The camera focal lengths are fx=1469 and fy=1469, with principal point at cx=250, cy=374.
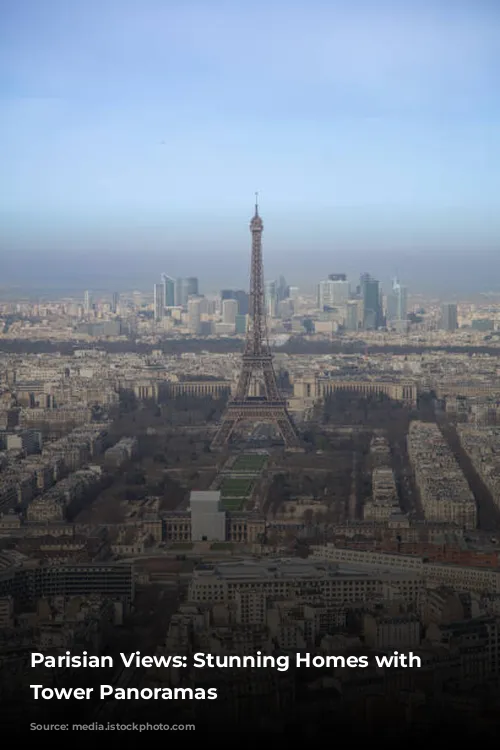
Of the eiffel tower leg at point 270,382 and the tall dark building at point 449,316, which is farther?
the tall dark building at point 449,316

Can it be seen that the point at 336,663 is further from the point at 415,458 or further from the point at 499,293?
the point at 499,293

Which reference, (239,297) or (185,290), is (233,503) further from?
(185,290)

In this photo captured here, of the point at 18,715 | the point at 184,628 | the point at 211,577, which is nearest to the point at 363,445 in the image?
the point at 211,577

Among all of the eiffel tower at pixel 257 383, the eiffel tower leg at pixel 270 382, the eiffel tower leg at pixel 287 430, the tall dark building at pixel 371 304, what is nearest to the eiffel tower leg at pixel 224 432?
the eiffel tower at pixel 257 383

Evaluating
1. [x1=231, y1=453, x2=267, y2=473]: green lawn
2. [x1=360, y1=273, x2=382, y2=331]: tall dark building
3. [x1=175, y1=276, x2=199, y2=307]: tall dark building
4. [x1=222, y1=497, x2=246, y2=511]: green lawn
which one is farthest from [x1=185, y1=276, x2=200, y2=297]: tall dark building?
[x1=222, y1=497, x2=246, y2=511]: green lawn

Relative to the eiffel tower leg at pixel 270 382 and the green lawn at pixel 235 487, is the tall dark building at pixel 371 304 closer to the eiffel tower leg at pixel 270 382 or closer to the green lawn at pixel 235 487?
the eiffel tower leg at pixel 270 382

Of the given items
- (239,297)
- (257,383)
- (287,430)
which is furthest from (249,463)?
(239,297)

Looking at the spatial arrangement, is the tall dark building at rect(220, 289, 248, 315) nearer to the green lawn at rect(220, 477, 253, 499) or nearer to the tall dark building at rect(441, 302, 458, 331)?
the tall dark building at rect(441, 302, 458, 331)
